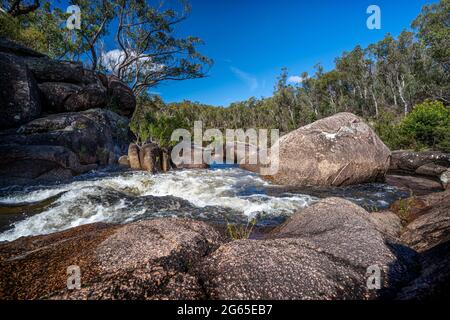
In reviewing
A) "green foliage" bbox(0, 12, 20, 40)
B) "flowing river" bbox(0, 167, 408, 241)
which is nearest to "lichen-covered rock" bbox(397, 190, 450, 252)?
"flowing river" bbox(0, 167, 408, 241)

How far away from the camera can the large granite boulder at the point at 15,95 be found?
11.2 m

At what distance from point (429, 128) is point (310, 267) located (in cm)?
1837

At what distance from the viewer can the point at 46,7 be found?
18688 millimetres

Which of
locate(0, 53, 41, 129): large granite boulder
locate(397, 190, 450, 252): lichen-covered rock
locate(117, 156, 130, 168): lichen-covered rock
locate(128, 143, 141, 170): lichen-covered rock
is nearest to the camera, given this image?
locate(397, 190, 450, 252): lichen-covered rock

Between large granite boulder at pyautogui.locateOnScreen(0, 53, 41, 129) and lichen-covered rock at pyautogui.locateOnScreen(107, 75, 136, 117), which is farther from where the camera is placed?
lichen-covered rock at pyautogui.locateOnScreen(107, 75, 136, 117)

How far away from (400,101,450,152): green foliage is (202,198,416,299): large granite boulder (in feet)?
51.1

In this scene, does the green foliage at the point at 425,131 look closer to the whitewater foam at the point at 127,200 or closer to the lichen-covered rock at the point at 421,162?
the lichen-covered rock at the point at 421,162

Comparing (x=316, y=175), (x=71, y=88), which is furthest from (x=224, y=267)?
(x=71, y=88)

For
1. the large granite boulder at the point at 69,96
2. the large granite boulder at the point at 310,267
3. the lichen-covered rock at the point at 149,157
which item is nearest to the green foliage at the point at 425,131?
the large granite boulder at the point at 310,267

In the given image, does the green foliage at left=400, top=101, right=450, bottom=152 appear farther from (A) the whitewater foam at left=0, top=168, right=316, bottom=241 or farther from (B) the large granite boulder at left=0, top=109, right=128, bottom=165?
(B) the large granite boulder at left=0, top=109, right=128, bottom=165

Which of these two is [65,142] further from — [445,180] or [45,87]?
[445,180]

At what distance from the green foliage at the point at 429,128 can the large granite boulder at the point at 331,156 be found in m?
8.12

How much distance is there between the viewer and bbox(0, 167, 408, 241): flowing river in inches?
207
